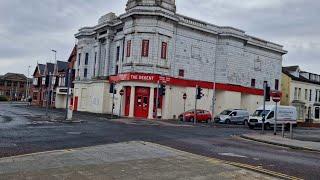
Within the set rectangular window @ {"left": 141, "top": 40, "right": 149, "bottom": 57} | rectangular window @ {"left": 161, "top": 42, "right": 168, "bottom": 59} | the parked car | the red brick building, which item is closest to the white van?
the parked car

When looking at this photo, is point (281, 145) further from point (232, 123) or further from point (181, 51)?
point (181, 51)

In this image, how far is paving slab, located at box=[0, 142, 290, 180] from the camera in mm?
9781

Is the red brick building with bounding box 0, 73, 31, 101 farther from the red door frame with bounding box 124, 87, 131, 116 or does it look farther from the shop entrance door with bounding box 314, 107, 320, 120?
the red door frame with bounding box 124, 87, 131, 116

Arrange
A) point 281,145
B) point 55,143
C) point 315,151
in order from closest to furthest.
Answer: point 55,143 < point 315,151 < point 281,145

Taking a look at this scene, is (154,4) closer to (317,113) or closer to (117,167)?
(117,167)

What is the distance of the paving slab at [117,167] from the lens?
9781 millimetres

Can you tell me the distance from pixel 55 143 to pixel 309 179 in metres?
9.72

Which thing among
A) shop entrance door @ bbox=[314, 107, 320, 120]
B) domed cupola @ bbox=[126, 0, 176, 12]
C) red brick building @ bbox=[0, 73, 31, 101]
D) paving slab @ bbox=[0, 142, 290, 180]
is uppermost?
domed cupola @ bbox=[126, 0, 176, 12]

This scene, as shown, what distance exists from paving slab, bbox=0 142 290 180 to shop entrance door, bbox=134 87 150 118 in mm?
31545

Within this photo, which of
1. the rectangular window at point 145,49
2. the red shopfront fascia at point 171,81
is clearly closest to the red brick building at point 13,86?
the red shopfront fascia at point 171,81

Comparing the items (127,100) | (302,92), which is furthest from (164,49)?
(302,92)

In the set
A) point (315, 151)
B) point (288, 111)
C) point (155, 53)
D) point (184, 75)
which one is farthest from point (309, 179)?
point (184, 75)

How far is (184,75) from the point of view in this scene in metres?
49.7

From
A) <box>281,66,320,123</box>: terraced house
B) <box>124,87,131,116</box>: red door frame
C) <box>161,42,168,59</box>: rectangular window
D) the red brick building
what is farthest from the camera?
the red brick building
